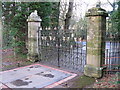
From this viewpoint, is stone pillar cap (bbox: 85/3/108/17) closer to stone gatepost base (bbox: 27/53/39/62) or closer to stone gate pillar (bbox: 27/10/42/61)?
stone gate pillar (bbox: 27/10/42/61)

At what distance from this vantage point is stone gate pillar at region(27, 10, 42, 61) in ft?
18.3

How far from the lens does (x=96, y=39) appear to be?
3.63 m

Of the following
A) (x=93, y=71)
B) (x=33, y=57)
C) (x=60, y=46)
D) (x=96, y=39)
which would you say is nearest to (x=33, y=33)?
(x=33, y=57)

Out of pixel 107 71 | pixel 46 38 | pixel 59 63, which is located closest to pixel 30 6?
pixel 46 38

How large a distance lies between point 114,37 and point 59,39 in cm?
213

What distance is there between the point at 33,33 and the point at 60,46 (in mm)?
1502

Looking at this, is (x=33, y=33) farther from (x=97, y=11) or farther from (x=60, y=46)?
(x=97, y=11)

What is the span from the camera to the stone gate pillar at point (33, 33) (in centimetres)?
559

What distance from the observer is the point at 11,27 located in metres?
6.43

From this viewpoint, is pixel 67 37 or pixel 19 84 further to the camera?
pixel 67 37

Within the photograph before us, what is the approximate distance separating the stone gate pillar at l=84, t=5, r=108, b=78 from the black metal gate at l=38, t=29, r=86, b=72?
0.64m

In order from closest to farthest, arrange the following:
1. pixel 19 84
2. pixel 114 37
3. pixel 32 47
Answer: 1. pixel 19 84
2. pixel 114 37
3. pixel 32 47

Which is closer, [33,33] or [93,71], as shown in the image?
[93,71]

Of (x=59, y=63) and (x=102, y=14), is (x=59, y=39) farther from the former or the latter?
(x=102, y=14)
